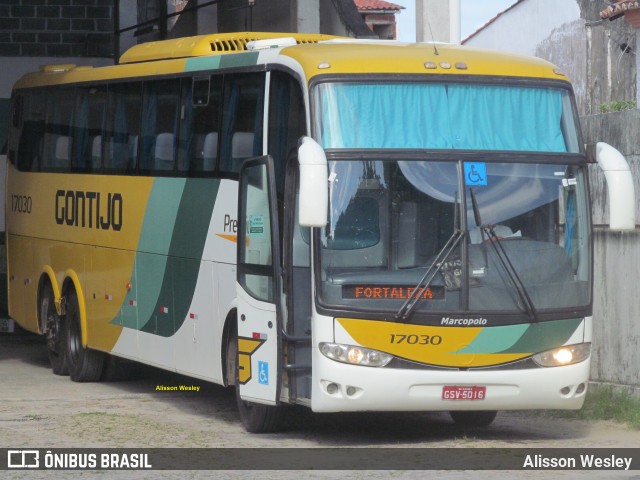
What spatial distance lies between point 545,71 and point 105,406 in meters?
5.26

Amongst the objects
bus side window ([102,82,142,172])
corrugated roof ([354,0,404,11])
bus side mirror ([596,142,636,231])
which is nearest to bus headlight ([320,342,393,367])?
bus side mirror ([596,142,636,231])

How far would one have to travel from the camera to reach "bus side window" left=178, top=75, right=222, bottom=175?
1309cm

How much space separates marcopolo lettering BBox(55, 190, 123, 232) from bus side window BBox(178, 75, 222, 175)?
1.70 meters

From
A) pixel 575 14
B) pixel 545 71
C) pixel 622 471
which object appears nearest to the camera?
pixel 622 471

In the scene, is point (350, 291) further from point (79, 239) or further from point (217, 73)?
point (79, 239)

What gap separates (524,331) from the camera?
440 inches

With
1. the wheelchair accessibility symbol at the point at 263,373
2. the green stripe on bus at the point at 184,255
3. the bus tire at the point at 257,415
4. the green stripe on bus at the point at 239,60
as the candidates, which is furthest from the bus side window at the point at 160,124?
the wheelchair accessibility symbol at the point at 263,373

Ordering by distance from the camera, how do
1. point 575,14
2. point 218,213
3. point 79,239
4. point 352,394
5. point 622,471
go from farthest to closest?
1. point 575,14
2. point 79,239
3. point 218,213
4. point 352,394
5. point 622,471

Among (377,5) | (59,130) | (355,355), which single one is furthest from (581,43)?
(377,5)

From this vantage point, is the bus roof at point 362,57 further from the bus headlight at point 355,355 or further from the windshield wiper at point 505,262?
the bus headlight at point 355,355

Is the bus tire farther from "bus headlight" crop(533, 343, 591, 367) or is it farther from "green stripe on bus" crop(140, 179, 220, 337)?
"bus headlight" crop(533, 343, 591, 367)

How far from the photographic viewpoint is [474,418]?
1289cm

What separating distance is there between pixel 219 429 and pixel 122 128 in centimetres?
395

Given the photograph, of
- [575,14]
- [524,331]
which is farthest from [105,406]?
[575,14]
